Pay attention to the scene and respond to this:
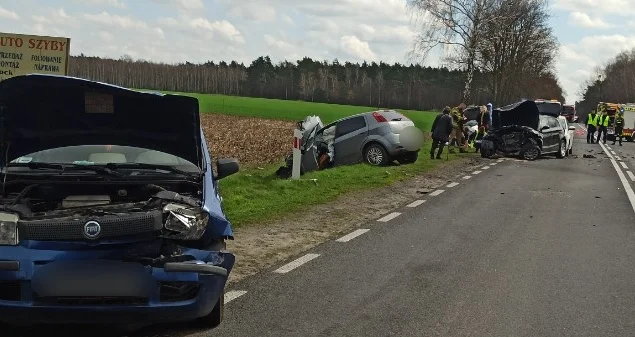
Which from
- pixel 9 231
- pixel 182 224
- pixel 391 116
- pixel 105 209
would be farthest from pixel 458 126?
pixel 9 231

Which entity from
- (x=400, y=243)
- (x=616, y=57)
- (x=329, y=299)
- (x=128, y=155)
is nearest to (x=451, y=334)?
(x=329, y=299)

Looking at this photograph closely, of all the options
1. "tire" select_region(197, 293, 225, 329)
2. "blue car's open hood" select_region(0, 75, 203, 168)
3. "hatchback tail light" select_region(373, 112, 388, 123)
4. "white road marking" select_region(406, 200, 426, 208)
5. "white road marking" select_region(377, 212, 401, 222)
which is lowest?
"white road marking" select_region(406, 200, 426, 208)

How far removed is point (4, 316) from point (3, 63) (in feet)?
30.0

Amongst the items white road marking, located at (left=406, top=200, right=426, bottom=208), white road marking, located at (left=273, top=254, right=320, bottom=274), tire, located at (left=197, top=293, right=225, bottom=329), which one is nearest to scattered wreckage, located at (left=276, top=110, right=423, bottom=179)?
white road marking, located at (left=406, top=200, right=426, bottom=208)

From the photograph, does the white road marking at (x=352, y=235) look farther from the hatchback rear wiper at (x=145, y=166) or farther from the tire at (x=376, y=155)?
the tire at (x=376, y=155)

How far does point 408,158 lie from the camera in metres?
19.9

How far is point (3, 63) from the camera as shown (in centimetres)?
1243

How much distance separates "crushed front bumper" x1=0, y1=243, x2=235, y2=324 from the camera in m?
4.29

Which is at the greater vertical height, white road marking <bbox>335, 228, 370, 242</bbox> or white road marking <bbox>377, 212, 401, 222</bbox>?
white road marking <bbox>335, 228, 370, 242</bbox>

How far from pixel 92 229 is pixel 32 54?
8978 mm

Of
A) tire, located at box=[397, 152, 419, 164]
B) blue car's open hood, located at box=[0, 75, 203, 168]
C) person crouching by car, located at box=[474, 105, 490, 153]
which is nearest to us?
blue car's open hood, located at box=[0, 75, 203, 168]

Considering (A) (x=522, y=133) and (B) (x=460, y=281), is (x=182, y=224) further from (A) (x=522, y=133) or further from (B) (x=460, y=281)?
(A) (x=522, y=133)

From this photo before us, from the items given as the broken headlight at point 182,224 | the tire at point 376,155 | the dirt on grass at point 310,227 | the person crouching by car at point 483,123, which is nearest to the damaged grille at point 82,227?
the broken headlight at point 182,224

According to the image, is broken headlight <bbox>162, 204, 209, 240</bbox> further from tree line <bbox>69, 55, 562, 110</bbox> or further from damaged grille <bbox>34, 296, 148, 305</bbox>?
tree line <bbox>69, 55, 562, 110</bbox>
